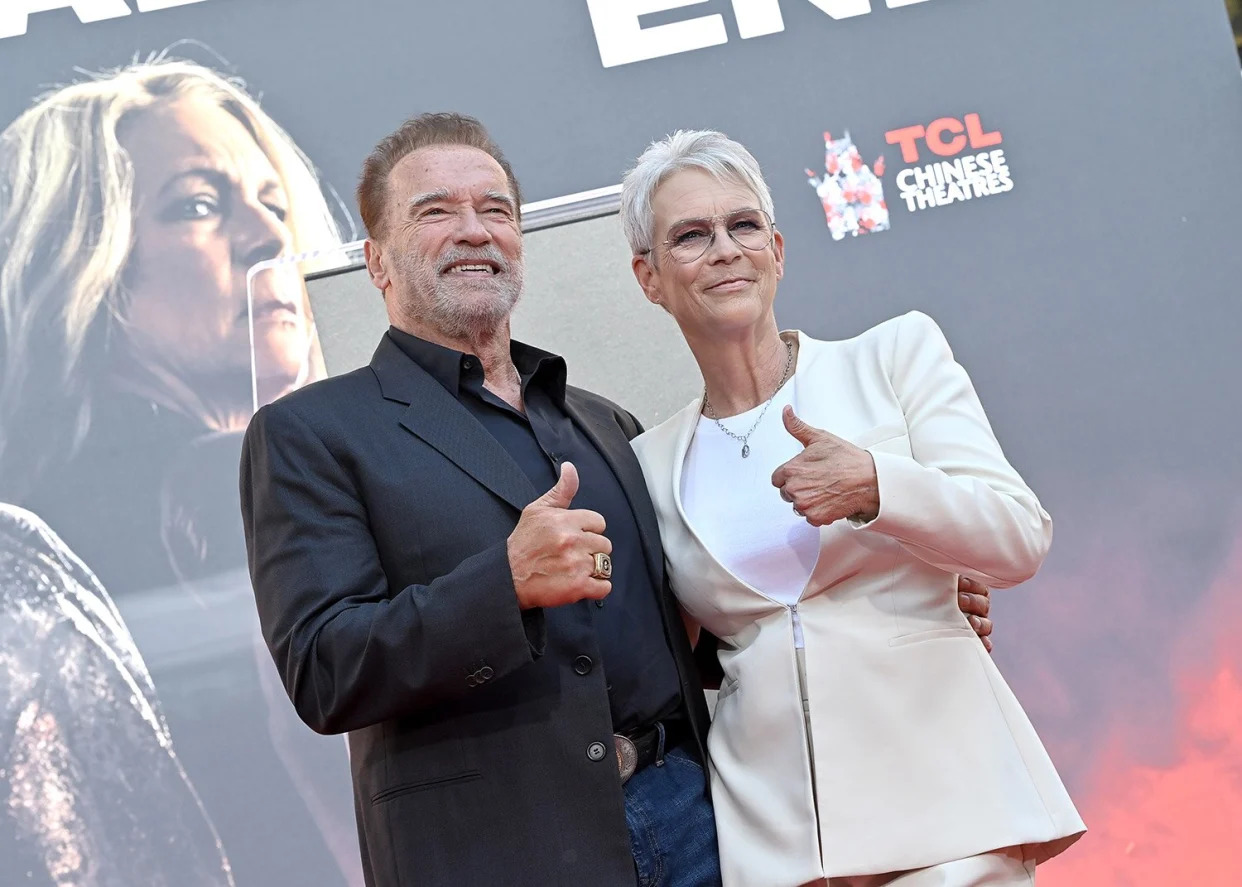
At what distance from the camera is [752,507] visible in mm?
1995

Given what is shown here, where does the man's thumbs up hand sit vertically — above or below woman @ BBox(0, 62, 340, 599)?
below

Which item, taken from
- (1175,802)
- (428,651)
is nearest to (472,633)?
(428,651)

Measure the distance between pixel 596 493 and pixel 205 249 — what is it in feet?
8.07

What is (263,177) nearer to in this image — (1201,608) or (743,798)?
(743,798)

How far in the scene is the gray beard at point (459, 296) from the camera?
215 centimetres

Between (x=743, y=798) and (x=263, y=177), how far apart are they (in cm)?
294

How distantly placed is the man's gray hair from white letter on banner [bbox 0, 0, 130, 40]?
2636 millimetres

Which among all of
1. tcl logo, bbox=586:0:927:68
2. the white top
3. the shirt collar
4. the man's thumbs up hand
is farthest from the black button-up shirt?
tcl logo, bbox=586:0:927:68

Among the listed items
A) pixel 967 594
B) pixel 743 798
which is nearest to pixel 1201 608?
pixel 967 594

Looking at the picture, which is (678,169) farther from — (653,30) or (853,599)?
(653,30)

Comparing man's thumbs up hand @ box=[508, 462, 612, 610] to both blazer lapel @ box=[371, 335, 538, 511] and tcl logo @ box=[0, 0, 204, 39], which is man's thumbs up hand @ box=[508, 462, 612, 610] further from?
tcl logo @ box=[0, 0, 204, 39]

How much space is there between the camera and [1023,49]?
4.25 m

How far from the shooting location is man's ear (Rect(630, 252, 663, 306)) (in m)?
2.28

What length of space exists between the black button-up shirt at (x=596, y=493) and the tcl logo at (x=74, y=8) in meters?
2.59
